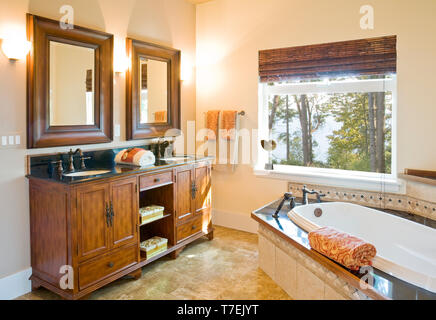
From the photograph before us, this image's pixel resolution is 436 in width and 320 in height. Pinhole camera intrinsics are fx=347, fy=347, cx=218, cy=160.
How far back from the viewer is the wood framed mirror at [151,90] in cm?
341

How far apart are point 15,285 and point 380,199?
3.13 metres

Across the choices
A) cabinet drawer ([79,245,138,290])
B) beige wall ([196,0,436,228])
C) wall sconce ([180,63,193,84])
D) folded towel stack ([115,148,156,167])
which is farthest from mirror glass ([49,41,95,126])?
beige wall ([196,0,436,228])

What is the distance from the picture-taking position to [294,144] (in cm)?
393

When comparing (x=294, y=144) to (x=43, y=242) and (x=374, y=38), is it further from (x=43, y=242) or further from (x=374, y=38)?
(x=43, y=242)

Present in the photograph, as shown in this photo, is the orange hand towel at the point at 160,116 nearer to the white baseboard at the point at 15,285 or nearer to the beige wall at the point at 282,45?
the beige wall at the point at 282,45

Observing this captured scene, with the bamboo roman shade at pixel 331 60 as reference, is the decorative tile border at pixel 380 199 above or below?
below

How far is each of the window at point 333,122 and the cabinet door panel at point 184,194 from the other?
1.15 metres

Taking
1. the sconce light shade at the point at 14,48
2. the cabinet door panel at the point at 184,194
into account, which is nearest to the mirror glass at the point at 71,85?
the sconce light shade at the point at 14,48

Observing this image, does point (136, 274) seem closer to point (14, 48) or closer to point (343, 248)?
point (343, 248)

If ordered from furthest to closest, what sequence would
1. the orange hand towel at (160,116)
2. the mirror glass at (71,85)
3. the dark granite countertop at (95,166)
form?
the orange hand towel at (160,116) < the mirror glass at (71,85) < the dark granite countertop at (95,166)

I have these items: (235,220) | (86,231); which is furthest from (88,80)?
(235,220)
